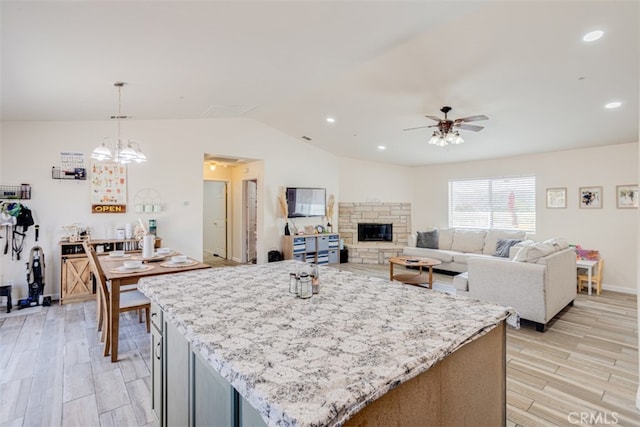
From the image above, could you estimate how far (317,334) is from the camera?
1174 mm

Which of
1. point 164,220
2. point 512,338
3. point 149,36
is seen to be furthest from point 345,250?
point 149,36

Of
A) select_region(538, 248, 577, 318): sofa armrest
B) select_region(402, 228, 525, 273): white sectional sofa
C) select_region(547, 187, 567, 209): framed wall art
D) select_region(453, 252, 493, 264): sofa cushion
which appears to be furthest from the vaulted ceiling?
select_region(453, 252, 493, 264): sofa cushion

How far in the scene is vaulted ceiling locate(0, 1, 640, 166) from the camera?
2.27 meters

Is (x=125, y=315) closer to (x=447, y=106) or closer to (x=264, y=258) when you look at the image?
(x=264, y=258)

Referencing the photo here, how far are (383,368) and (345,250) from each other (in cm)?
673

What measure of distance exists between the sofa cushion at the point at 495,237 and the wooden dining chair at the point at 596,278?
1088 mm

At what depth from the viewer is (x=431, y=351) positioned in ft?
3.42

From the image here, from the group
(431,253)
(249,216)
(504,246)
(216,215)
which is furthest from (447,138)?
(216,215)

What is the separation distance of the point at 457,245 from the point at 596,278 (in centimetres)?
227

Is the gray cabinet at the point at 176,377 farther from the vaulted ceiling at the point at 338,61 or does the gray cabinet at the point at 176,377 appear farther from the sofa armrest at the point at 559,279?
the sofa armrest at the point at 559,279

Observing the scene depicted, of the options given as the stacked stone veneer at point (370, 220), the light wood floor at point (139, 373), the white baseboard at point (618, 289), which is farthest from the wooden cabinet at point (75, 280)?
the white baseboard at point (618, 289)

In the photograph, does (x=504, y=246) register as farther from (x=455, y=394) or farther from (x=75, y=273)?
(x=75, y=273)

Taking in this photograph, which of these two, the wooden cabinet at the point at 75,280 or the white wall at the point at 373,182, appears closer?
the wooden cabinet at the point at 75,280

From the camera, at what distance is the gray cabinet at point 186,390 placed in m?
1.04
